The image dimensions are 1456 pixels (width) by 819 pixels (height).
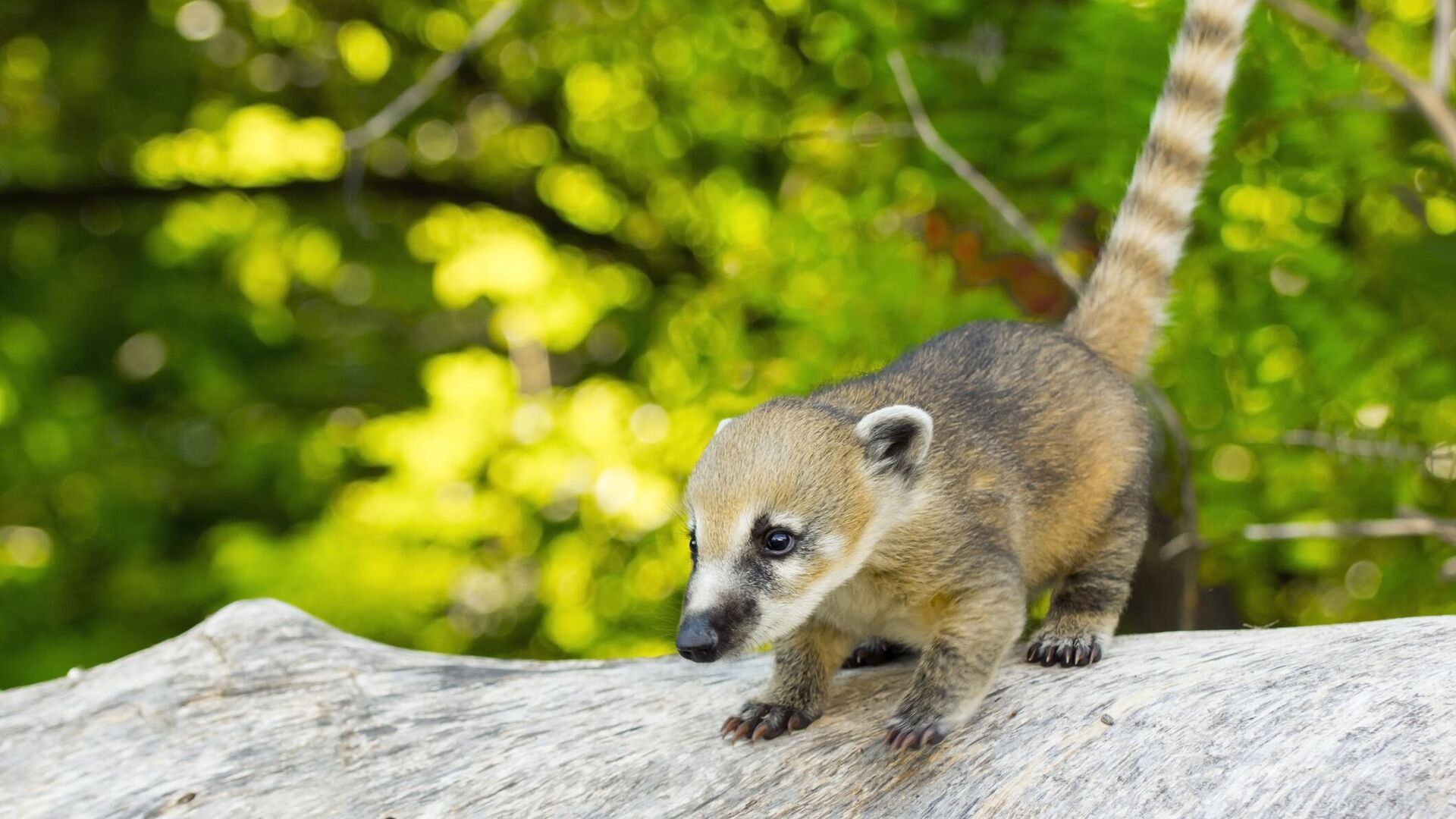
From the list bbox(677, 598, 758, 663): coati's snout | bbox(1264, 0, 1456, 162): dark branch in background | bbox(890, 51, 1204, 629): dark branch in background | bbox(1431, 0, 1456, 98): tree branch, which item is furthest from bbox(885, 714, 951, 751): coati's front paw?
bbox(1431, 0, 1456, 98): tree branch

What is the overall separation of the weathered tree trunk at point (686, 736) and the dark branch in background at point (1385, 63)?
93.4 inches

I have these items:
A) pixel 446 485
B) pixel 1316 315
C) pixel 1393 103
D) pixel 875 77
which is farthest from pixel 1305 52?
pixel 446 485

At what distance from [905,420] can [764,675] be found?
122cm

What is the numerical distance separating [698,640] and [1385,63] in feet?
12.2

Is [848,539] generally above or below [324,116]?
below

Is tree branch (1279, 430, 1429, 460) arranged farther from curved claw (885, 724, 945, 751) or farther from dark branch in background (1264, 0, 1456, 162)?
curved claw (885, 724, 945, 751)

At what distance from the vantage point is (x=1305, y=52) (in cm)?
601

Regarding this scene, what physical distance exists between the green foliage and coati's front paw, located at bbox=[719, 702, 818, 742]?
0.55 m

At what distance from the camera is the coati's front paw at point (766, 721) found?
13.6 ft

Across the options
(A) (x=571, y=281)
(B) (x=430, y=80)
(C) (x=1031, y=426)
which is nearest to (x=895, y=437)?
(C) (x=1031, y=426)

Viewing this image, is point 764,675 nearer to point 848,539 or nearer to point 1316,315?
point 848,539

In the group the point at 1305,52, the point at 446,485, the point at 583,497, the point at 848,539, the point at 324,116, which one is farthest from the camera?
the point at 324,116

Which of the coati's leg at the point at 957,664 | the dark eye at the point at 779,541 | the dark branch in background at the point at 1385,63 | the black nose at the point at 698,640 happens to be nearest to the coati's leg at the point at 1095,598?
the coati's leg at the point at 957,664

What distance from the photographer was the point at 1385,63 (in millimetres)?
5285
